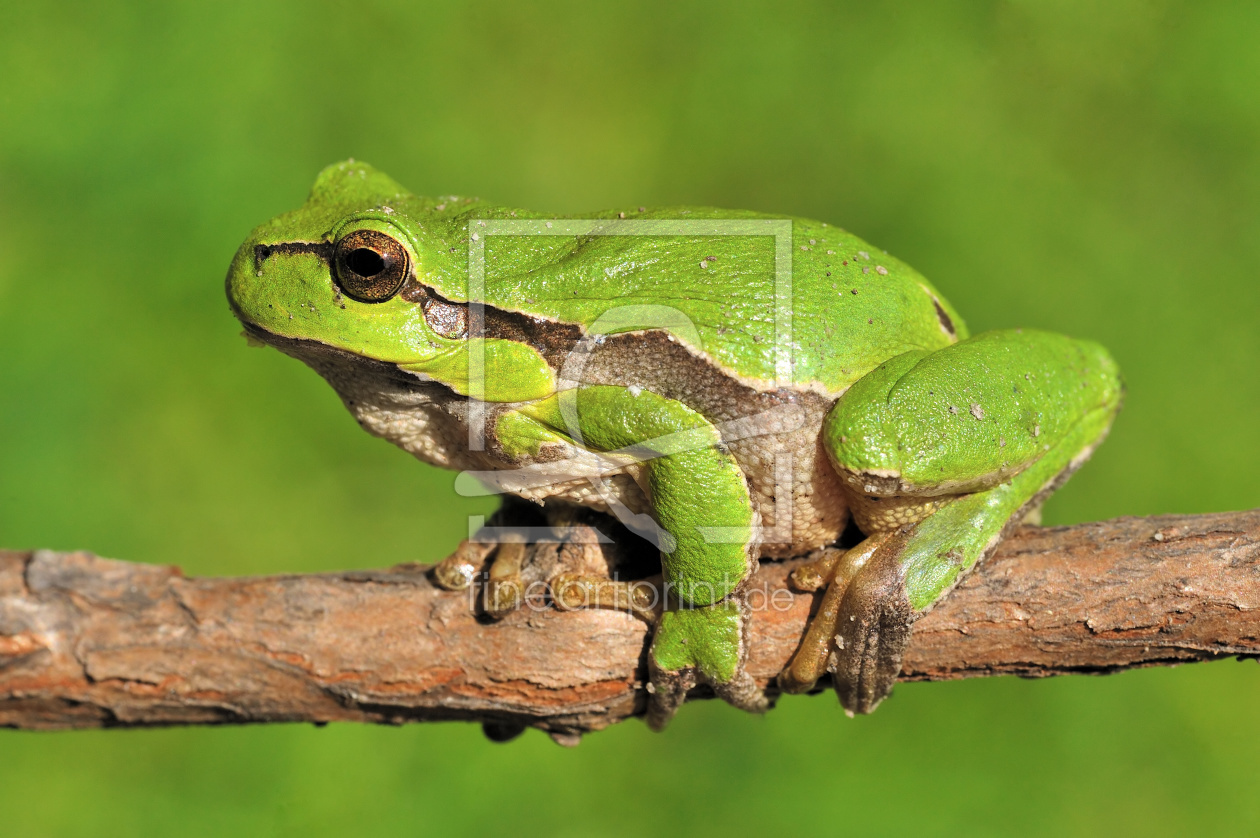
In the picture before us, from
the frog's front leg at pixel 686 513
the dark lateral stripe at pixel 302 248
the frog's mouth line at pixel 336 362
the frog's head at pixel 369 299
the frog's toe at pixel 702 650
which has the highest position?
the dark lateral stripe at pixel 302 248

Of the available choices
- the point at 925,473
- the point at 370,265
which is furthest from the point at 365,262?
the point at 925,473

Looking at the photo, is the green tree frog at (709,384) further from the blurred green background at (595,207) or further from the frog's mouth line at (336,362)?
the blurred green background at (595,207)

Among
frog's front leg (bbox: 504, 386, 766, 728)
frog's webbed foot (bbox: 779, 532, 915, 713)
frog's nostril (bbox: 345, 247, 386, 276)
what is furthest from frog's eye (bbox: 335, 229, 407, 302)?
frog's webbed foot (bbox: 779, 532, 915, 713)

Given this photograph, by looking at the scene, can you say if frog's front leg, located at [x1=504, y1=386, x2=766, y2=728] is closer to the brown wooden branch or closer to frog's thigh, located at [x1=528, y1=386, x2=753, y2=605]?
frog's thigh, located at [x1=528, y1=386, x2=753, y2=605]

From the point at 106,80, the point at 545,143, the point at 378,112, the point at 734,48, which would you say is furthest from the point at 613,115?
the point at 106,80

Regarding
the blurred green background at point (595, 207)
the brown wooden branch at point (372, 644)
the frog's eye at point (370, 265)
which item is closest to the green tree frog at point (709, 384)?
the frog's eye at point (370, 265)

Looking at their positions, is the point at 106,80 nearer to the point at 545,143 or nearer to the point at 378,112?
the point at 378,112

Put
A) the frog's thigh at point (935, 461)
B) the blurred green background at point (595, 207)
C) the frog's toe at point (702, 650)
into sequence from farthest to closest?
1. the blurred green background at point (595, 207)
2. the frog's toe at point (702, 650)
3. the frog's thigh at point (935, 461)
